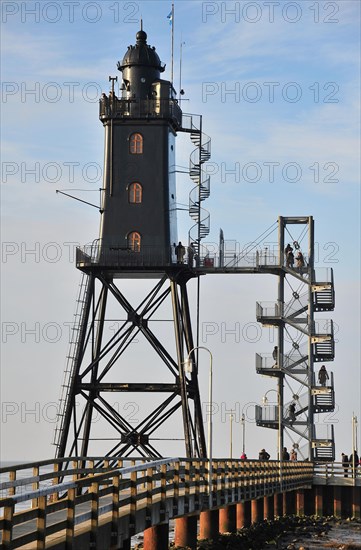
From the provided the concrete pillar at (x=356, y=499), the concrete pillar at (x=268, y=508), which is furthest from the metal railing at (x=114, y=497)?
the concrete pillar at (x=356, y=499)

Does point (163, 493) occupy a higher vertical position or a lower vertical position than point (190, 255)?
lower

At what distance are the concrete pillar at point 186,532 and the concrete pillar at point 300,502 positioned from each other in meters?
30.7

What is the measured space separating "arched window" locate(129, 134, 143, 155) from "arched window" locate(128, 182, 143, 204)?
163 centimetres

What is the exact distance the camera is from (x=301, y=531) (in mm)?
53938

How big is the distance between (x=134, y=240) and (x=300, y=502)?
16913 millimetres

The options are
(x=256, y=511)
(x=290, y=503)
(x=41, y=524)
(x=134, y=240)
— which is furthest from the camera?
(x=290, y=503)

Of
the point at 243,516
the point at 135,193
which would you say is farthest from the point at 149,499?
the point at 135,193

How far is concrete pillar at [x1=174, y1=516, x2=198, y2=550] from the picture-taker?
36.5m

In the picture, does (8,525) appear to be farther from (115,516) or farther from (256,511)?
(256,511)

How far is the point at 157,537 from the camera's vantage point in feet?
101

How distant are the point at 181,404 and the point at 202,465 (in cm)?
1789

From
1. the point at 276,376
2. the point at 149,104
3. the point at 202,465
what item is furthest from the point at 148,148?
the point at 202,465

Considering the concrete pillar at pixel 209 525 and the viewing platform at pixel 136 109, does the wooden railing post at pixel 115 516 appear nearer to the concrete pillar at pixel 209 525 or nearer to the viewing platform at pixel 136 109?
the concrete pillar at pixel 209 525

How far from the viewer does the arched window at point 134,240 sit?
61.7m
